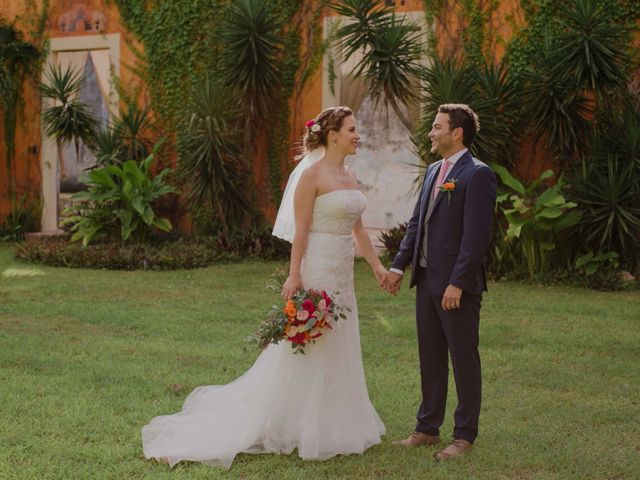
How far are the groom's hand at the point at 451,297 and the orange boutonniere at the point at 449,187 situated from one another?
0.40m

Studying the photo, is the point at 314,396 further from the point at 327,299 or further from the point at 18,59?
the point at 18,59

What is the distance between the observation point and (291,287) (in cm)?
419

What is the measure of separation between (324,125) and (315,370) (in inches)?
46.7

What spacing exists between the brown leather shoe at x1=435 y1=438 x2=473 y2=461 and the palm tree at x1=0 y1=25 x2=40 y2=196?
36.6 feet

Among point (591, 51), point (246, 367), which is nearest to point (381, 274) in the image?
point (246, 367)

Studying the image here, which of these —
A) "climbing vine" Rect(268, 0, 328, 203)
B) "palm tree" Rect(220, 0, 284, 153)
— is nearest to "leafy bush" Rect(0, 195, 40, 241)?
"climbing vine" Rect(268, 0, 328, 203)

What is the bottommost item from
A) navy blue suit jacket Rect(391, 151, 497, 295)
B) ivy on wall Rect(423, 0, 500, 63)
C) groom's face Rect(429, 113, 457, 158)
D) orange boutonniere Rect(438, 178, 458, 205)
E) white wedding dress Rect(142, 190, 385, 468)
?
white wedding dress Rect(142, 190, 385, 468)

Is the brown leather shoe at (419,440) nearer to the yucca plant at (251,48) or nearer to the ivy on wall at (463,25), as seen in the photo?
the ivy on wall at (463,25)

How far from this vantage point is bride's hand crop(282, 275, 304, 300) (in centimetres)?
418

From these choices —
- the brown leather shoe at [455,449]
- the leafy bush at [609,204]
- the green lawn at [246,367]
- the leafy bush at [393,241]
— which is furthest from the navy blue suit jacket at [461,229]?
the leafy bush at [393,241]

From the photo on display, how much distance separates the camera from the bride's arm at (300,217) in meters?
4.17

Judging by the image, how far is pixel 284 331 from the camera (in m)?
4.07

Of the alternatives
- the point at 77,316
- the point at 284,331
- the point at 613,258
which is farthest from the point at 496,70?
the point at 284,331

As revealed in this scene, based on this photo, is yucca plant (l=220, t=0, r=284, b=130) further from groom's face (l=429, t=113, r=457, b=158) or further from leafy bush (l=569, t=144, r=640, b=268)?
groom's face (l=429, t=113, r=457, b=158)
